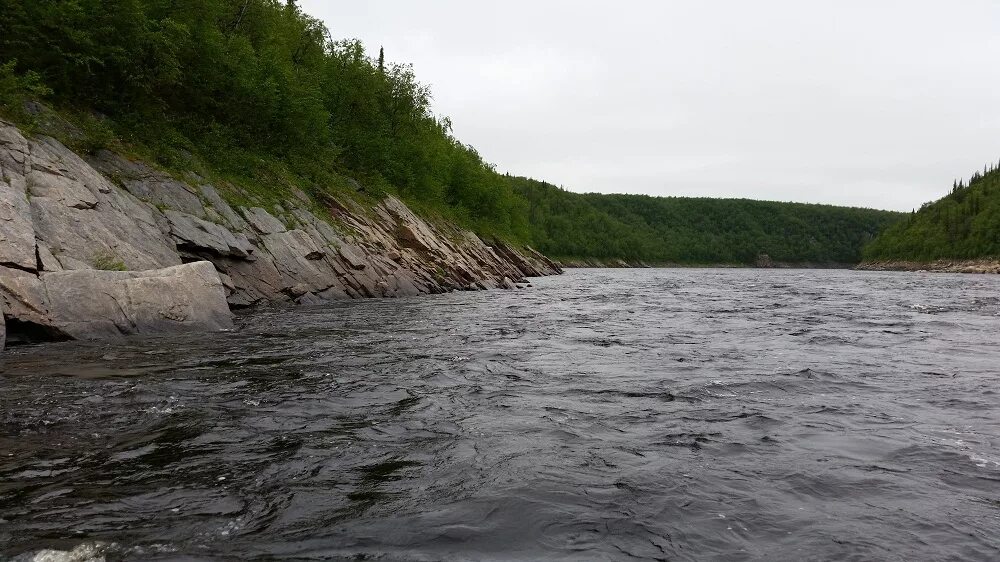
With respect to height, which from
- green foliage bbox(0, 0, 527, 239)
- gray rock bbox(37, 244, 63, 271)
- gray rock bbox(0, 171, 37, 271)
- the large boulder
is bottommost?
the large boulder

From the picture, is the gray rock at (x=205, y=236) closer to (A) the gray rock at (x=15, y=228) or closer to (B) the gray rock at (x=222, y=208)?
(B) the gray rock at (x=222, y=208)

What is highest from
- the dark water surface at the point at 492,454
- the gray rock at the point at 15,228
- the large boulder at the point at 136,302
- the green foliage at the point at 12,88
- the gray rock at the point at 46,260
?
the green foliage at the point at 12,88

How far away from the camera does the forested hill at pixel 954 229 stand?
400 ft

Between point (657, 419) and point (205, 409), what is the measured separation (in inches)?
237

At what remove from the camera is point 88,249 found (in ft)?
50.7

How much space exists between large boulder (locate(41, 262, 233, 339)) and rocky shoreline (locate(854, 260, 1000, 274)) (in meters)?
121

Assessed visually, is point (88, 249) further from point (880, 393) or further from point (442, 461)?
point (880, 393)

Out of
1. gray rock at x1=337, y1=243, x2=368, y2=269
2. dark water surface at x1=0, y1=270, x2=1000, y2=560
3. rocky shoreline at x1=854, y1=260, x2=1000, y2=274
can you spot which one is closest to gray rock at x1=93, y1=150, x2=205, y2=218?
gray rock at x1=337, y1=243, x2=368, y2=269

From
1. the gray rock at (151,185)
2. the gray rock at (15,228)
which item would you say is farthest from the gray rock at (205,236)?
the gray rock at (15,228)

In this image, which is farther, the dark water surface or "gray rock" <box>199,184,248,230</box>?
"gray rock" <box>199,184,248,230</box>

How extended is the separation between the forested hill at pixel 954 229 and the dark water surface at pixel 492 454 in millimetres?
132669

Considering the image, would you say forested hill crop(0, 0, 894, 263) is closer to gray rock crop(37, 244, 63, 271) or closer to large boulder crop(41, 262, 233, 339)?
gray rock crop(37, 244, 63, 271)

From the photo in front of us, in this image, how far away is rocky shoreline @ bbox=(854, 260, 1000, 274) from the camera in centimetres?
10433

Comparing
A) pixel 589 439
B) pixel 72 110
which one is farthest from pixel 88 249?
pixel 589 439
